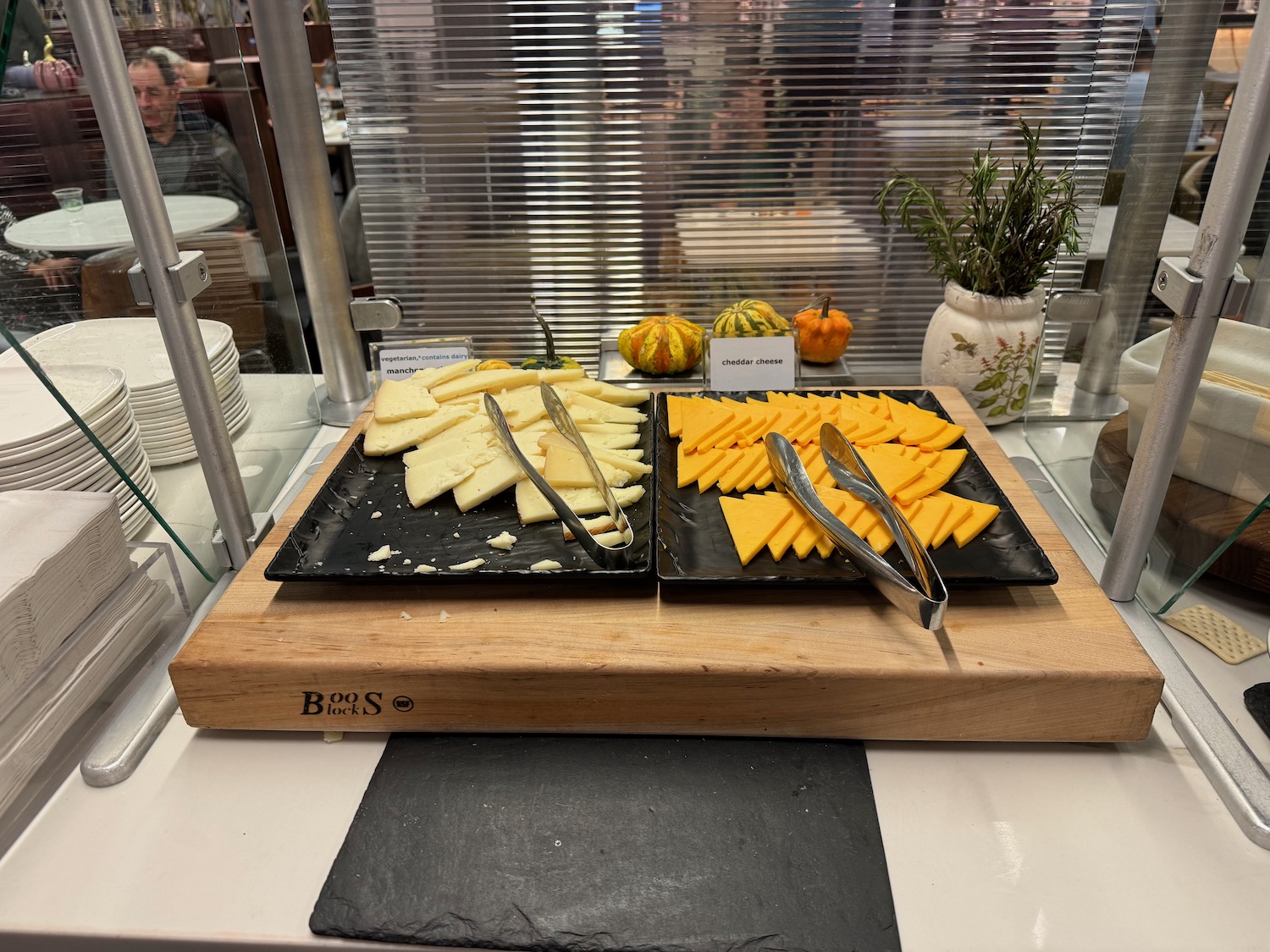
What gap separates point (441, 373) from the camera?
118cm

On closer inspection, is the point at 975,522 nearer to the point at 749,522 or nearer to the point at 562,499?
the point at 749,522

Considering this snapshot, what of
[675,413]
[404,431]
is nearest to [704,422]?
[675,413]

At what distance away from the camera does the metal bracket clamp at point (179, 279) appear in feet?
2.61

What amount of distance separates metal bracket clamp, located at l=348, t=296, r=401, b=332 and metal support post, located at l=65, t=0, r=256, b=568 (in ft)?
1.60

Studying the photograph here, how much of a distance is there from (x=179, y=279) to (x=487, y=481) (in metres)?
0.36

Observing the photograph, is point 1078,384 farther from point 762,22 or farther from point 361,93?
point 361,93

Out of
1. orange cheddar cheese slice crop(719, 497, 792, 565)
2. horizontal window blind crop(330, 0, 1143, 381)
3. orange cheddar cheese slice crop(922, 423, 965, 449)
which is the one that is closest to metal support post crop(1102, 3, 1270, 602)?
orange cheddar cheese slice crop(922, 423, 965, 449)

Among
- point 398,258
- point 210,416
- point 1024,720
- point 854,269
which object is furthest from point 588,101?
point 1024,720

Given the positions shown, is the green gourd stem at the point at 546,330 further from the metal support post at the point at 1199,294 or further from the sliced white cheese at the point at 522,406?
the metal support post at the point at 1199,294

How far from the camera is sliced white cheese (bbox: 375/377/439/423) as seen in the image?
108cm

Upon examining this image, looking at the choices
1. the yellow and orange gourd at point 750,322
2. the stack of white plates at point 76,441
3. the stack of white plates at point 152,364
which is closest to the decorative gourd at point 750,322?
the yellow and orange gourd at point 750,322

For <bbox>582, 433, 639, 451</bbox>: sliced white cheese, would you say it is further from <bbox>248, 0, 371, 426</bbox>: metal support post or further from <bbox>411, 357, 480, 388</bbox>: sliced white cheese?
<bbox>248, 0, 371, 426</bbox>: metal support post

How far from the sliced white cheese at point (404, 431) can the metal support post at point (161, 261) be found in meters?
0.17

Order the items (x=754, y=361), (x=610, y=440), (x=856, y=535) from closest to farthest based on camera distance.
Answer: (x=856, y=535) → (x=610, y=440) → (x=754, y=361)
